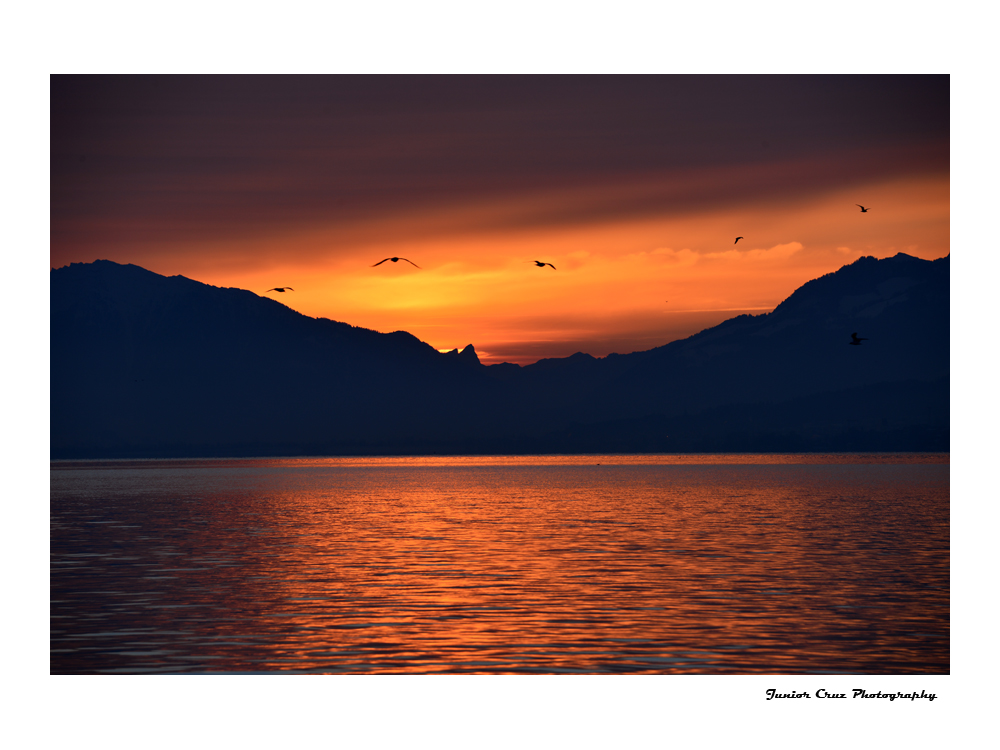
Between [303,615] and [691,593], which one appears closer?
[303,615]

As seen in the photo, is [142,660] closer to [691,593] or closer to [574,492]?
[691,593]

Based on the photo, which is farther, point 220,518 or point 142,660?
point 220,518

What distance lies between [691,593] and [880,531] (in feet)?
82.9

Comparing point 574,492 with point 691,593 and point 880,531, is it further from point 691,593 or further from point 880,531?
point 691,593

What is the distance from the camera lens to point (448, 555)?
40.2 metres

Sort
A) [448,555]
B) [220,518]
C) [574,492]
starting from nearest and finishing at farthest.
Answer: [448,555] → [220,518] → [574,492]

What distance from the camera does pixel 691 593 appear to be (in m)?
29.5
